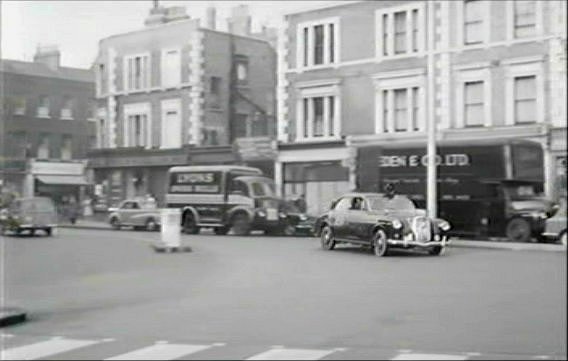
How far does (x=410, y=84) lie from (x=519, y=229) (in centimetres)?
50

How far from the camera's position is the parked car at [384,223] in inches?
90.4

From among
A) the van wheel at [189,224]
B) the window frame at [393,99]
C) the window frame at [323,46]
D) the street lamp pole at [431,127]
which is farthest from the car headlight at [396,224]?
the van wheel at [189,224]

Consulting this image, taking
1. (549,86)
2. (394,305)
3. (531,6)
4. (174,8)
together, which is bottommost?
(394,305)

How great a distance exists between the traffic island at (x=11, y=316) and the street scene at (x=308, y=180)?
477 mm

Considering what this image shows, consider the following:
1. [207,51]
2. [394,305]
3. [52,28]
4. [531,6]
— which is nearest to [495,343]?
[394,305]

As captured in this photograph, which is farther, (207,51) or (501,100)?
(207,51)

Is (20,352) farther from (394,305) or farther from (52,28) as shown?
(394,305)

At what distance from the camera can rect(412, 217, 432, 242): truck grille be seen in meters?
2.29

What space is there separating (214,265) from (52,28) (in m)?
1.41

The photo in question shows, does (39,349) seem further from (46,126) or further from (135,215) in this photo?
(135,215)

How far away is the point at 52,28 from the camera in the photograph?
3.56 m

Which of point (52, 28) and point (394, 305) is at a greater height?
point (52, 28)

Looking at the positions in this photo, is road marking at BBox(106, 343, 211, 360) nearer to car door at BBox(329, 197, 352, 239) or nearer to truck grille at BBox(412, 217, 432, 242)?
car door at BBox(329, 197, 352, 239)

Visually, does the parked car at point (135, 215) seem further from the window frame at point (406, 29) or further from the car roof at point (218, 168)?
the window frame at point (406, 29)
